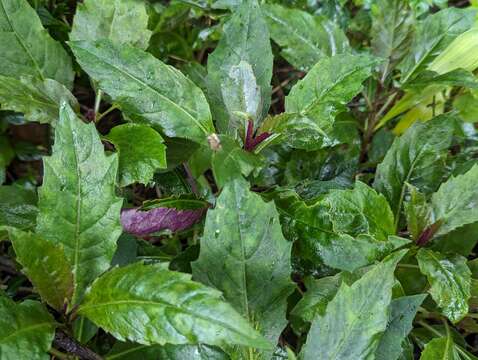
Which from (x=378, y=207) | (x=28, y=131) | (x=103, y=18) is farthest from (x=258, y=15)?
(x=28, y=131)

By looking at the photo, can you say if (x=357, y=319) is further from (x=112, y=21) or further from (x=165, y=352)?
(x=112, y=21)

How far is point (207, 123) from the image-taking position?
0.92m

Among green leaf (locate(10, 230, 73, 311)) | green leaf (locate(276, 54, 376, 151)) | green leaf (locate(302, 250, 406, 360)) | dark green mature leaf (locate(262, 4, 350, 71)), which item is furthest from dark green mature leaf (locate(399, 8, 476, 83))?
green leaf (locate(10, 230, 73, 311))

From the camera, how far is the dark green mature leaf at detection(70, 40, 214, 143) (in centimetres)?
89

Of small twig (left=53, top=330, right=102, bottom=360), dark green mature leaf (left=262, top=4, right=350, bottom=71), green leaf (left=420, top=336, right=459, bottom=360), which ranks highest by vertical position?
dark green mature leaf (left=262, top=4, right=350, bottom=71)

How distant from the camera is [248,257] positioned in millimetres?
847

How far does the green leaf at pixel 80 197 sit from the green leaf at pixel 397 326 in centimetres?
45

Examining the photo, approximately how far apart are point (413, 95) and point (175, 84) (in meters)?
0.64

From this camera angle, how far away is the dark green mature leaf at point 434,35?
1.16 metres

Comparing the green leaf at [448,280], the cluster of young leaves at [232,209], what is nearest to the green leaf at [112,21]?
the cluster of young leaves at [232,209]

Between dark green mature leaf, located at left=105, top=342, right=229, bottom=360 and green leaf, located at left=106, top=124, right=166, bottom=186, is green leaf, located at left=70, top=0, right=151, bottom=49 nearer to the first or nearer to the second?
green leaf, located at left=106, top=124, right=166, bottom=186


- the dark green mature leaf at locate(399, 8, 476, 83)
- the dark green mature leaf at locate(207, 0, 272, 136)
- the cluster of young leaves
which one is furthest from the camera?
the dark green mature leaf at locate(399, 8, 476, 83)

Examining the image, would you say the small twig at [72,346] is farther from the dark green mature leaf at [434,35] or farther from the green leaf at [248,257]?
the dark green mature leaf at [434,35]

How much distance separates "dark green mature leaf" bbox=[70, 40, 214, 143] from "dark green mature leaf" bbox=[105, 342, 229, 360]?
338 mm
